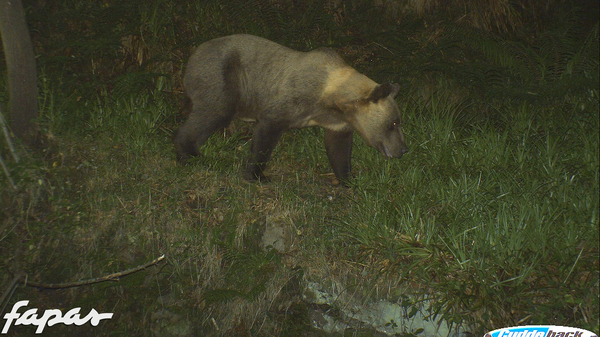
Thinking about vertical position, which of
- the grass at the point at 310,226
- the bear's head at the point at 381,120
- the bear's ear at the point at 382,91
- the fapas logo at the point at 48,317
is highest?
the bear's ear at the point at 382,91

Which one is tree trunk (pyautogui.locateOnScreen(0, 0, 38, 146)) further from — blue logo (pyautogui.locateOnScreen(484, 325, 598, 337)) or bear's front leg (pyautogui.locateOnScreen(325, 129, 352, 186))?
blue logo (pyautogui.locateOnScreen(484, 325, 598, 337))

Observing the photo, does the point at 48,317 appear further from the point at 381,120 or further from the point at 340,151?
the point at 381,120

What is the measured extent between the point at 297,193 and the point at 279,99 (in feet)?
3.32

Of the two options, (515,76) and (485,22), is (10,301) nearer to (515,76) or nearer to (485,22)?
(515,76)

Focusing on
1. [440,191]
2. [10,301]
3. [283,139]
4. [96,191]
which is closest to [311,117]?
[283,139]

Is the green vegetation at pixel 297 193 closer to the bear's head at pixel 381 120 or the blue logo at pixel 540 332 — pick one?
the blue logo at pixel 540 332

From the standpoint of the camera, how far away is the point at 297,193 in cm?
523

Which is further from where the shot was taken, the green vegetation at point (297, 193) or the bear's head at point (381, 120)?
the bear's head at point (381, 120)

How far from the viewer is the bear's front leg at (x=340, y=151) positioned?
5.60m

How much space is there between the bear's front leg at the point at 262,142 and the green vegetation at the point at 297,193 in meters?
0.25

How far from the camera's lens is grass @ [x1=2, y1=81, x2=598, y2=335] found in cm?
380

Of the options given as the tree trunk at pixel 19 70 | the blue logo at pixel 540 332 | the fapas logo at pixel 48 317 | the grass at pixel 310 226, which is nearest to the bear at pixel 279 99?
the grass at pixel 310 226

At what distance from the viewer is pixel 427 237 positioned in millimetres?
4121

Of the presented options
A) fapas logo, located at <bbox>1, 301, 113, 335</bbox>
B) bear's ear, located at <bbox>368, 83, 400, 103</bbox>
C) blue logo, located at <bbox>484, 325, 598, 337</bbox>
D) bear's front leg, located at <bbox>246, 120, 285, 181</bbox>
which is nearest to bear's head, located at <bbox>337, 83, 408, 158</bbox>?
bear's ear, located at <bbox>368, 83, 400, 103</bbox>
